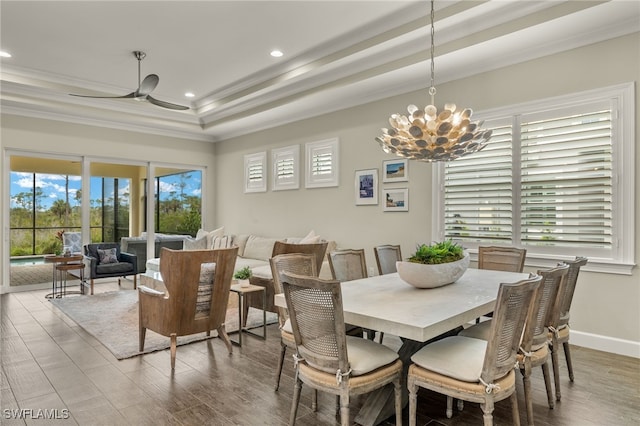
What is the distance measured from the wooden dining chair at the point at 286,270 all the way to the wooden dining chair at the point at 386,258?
102 cm

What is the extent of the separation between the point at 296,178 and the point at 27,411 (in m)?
4.94

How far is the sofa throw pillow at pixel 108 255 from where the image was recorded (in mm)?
6469

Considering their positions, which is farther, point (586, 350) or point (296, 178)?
point (296, 178)

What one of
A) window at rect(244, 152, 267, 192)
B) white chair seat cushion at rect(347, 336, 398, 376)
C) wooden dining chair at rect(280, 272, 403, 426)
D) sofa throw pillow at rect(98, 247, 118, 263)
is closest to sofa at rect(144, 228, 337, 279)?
sofa throw pillow at rect(98, 247, 118, 263)

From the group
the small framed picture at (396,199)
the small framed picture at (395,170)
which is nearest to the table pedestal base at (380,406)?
the small framed picture at (396,199)

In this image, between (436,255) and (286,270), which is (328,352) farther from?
(436,255)

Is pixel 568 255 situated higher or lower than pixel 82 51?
lower

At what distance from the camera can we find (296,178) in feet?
22.5

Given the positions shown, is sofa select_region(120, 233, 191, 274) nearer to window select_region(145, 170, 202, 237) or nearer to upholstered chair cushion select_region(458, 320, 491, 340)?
window select_region(145, 170, 202, 237)

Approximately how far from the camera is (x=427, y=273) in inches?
104

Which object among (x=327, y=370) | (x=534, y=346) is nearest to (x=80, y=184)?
(x=327, y=370)

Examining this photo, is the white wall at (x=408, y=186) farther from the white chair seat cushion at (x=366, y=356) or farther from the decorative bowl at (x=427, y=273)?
the white chair seat cushion at (x=366, y=356)

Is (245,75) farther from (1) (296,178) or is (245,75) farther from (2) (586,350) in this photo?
(2) (586,350)

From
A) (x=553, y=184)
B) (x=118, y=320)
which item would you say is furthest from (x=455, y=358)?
(x=118, y=320)
